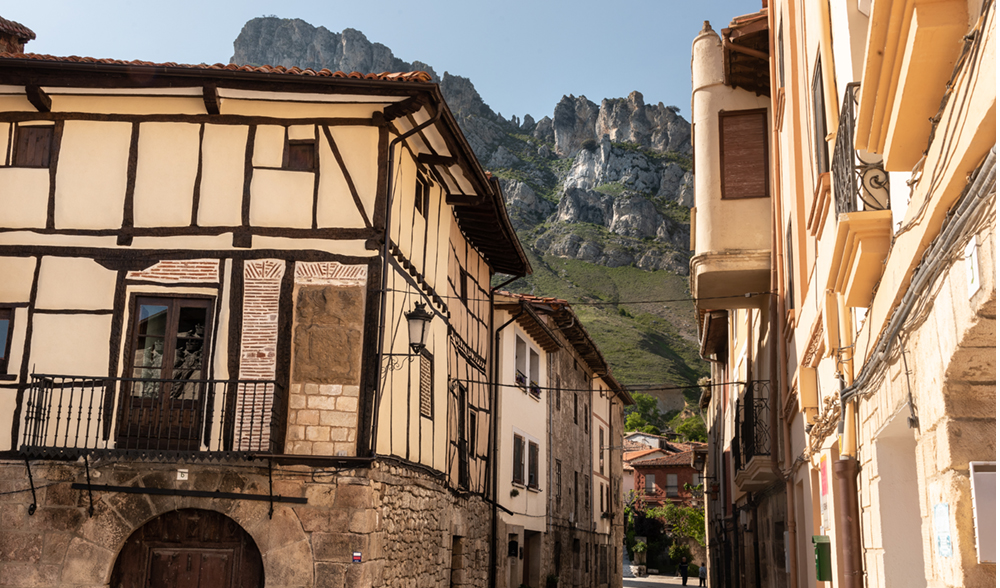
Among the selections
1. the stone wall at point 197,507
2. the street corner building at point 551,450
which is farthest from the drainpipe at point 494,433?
the stone wall at point 197,507

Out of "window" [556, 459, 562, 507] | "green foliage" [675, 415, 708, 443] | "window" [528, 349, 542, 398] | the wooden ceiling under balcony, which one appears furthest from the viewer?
"green foliage" [675, 415, 708, 443]

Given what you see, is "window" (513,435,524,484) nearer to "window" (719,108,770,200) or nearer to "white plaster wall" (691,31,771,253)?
"white plaster wall" (691,31,771,253)

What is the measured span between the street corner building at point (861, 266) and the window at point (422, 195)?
416 cm

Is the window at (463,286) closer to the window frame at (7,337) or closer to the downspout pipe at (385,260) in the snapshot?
the downspout pipe at (385,260)

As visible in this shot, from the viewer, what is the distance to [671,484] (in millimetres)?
60562

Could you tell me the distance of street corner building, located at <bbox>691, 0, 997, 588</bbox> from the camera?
3484mm

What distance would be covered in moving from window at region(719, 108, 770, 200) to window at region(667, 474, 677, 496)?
49.7 meters

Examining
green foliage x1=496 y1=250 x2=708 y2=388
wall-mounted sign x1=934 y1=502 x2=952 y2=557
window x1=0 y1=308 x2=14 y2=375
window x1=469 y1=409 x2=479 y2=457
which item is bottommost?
wall-mounted sign x1=934 y1=502 x2=952 y2=557

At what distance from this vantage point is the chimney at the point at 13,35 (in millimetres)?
17016

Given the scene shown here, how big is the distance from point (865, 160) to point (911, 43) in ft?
7.75

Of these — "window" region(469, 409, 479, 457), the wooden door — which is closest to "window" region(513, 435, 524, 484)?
"window" region(469, 409, 479, 457)

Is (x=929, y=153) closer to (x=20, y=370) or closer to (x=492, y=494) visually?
(x=20, y=370)

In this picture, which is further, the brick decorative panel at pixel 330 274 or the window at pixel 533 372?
the window at pixel 533 372

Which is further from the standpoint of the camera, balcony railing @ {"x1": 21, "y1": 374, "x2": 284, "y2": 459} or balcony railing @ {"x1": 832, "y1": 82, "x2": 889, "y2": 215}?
balcony railing @ {"x1": 21, "y1": 374, "x2": 284, "y2": 459}
